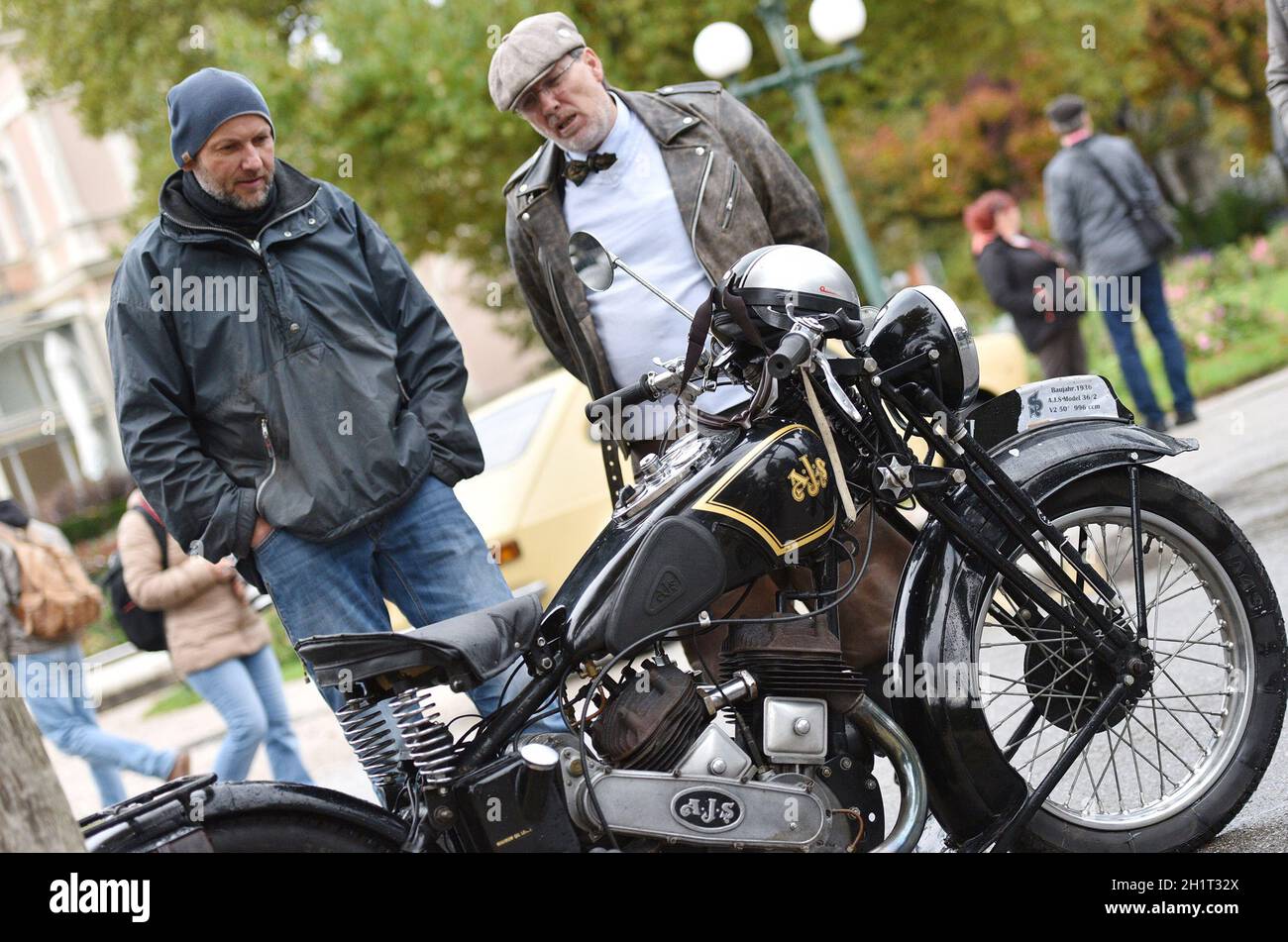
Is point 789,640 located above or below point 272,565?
below

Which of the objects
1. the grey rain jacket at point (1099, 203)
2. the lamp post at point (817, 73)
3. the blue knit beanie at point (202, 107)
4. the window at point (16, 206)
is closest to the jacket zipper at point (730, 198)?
the blue knit beanie at point (202, 107)

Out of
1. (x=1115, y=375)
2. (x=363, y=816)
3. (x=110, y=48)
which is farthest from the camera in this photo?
(x=110, y=48)

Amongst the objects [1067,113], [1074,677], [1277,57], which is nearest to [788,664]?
[1074,677]

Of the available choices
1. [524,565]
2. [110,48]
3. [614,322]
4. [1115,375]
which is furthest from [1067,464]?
[110,48]

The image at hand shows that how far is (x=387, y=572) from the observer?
3.85 meters

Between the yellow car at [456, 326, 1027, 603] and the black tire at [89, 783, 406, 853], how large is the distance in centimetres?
426

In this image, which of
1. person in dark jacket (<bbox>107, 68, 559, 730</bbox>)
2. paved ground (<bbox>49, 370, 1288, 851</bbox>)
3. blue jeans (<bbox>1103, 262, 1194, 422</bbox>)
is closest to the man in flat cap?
person in dark jacket (<bbox>107, 68, 559, 730</bbox>)

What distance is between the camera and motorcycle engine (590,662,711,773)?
9.98 ft

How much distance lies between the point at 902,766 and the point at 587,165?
75.0 inches

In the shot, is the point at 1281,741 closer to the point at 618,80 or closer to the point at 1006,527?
the point at 1006,527

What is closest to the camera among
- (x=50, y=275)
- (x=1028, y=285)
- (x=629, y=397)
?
(x=629, y=397)

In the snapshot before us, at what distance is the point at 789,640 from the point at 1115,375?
9.83 metres

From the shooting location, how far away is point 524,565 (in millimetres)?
7406
